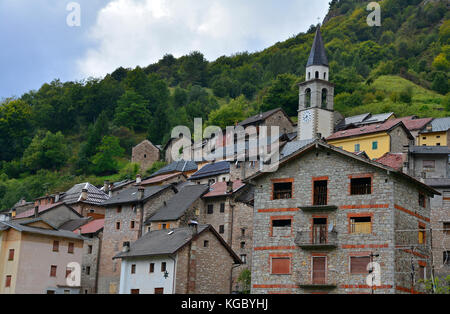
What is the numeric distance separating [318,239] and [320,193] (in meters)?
3.09

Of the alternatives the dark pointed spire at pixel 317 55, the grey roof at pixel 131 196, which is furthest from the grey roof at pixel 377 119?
the grey roof at pixel 131 196

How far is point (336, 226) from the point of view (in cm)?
4144

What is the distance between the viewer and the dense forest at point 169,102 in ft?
413

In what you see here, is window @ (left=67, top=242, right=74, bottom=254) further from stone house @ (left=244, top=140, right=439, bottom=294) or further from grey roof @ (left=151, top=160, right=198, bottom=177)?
grey roof @ (left=151, top=160, right=198, bottom=177)

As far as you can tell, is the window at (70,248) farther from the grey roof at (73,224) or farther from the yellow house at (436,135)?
the yellow house at (436,135)

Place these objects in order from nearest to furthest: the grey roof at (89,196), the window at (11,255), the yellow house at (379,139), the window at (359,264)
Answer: the window at (359,264) → the window at (11,255) → the yellow house at (379,139) → the grey roof at (89,196)

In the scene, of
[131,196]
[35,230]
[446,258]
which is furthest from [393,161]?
[35,230]

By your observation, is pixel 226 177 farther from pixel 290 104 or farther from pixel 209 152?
pixel 290 104

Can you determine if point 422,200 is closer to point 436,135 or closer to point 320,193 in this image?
point 320,193

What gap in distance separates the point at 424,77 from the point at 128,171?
252ft

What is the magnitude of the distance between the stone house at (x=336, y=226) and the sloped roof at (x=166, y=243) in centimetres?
776

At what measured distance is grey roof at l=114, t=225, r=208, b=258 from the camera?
4953 centimetres
